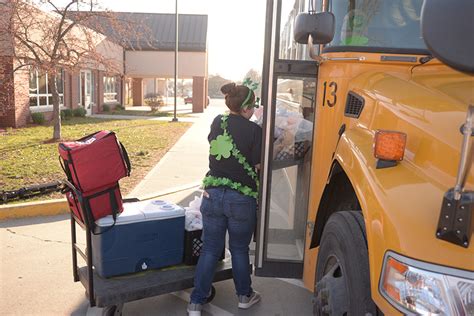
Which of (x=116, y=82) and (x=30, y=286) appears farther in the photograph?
(x=116, y=82)

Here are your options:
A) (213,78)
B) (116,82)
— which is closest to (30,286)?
(116,82)

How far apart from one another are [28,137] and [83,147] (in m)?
11.4

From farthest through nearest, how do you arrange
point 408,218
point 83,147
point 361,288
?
point 83,147 → point 361,288 → point 408,218

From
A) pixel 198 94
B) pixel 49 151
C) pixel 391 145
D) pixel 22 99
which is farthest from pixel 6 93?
pixel 198 94

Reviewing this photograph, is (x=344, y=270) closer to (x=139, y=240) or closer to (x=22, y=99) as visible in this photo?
(x=139, y=240)

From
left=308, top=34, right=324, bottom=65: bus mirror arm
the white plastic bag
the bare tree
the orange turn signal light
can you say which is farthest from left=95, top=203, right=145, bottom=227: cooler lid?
the bare tree

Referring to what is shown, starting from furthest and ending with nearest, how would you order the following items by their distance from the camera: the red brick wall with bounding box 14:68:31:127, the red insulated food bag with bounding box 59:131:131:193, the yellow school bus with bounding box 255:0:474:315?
the red brick wall with bounding box 14:68:31:127
the red insulated food bag with bounding box 59:131:131:193
the yellow school bus with bounding box 255:0:474:315

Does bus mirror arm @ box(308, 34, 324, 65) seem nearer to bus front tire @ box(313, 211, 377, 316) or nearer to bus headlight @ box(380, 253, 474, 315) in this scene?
bus front tire @ box(313, 211, 377, 316)

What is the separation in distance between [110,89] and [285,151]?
1166 inches

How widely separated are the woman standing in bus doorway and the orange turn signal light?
146 centimetres

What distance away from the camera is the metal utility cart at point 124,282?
329 centimetres

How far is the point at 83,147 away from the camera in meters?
3.27

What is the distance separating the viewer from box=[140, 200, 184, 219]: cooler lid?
3.68 meters

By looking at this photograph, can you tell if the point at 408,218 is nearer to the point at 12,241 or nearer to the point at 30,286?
the point at 30,286
